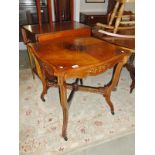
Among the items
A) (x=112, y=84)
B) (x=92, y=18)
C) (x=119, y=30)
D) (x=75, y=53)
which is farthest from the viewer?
→ (x=92, y=18)

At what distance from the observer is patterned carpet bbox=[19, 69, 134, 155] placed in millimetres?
1710

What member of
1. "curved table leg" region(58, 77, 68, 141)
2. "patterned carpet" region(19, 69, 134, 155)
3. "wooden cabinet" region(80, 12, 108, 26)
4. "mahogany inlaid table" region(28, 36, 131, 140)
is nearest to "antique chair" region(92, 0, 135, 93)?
"mahogany inlaid table" region(28, 36, 131, 140)

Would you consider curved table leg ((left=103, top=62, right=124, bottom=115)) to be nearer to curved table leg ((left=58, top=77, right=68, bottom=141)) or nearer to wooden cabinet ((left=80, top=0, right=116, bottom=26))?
curved table leg ((left=58, top=77, right=68, bottom=141))

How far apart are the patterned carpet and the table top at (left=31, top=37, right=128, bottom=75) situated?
23.9 inches

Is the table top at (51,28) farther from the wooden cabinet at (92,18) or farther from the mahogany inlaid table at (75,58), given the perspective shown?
the wooden cabinet at (92,18)

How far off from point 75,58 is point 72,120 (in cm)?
65

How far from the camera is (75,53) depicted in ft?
5.79

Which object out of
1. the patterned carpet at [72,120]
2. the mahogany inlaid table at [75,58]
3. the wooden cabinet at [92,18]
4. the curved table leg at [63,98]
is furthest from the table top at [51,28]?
the wooden cabinet at [92,18]

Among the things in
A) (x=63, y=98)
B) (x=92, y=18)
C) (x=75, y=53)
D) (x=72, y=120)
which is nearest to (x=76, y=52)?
(x=75, y=53)

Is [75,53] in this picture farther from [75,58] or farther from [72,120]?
[72,120]

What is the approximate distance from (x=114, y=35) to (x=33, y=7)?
2.22 metres

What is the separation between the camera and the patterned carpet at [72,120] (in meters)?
1.71
